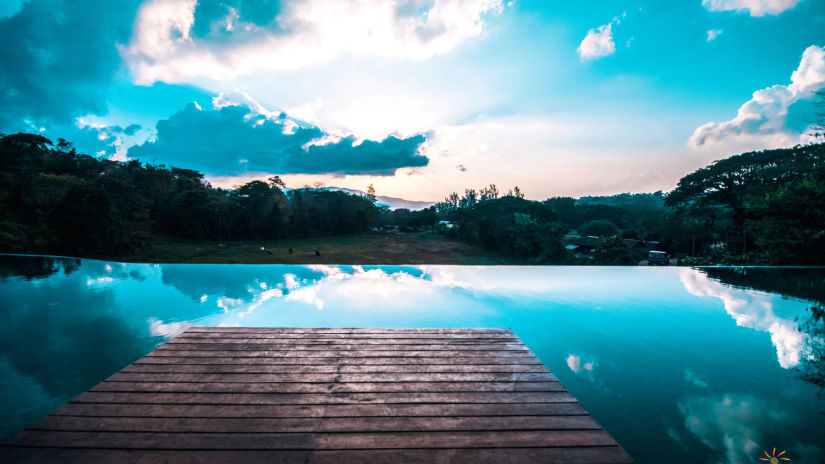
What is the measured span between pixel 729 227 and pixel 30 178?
23788 millimetres

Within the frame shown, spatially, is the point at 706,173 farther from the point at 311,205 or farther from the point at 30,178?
the point at 30,178

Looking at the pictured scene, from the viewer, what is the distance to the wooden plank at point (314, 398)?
136 cm

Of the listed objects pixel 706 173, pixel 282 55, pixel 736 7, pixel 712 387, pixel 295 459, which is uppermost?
pixel 736 7

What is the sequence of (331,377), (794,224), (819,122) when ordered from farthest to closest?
(819,122) < (794,224) < (331,377)

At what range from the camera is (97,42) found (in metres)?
8.27

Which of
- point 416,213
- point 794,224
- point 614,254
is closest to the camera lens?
point 794,224

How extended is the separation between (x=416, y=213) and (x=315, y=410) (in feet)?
85.8

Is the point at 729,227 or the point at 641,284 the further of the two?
the point at 729,227

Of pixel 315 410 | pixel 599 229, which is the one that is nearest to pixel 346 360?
pixel 315 410

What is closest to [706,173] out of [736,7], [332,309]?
[736,7]

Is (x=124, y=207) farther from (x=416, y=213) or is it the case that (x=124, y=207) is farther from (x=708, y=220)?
(x=708, y=220)

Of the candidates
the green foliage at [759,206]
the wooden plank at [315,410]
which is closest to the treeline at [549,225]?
the green foliage at [759,206]

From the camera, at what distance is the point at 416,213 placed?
2733cm

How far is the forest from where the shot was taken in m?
7.23
